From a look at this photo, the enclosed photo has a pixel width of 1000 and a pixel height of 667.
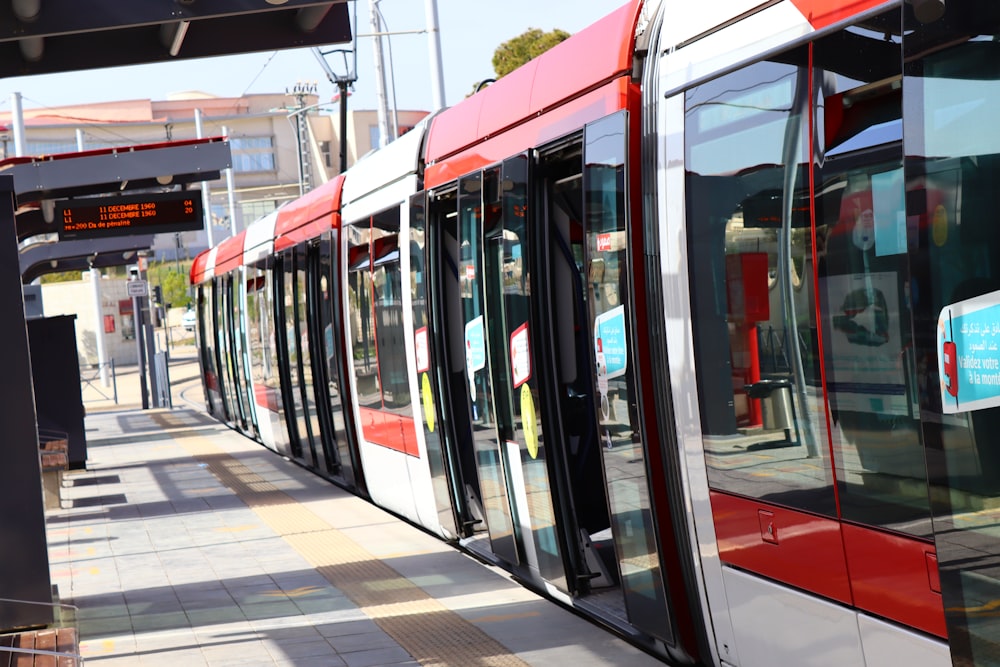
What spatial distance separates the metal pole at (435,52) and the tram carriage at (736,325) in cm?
1266

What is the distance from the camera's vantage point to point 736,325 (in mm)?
4680

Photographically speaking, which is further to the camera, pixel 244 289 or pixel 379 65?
pixel 379 65

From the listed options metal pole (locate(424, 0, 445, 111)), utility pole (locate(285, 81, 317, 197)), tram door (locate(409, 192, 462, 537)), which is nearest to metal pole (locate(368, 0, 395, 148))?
metal pole (locate(424, 0, 445, 111))

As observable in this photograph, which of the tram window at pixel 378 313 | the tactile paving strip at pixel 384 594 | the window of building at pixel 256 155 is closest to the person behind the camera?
the tactile paving strip at pixel 384 594

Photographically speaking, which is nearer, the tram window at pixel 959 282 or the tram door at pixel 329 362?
the tram window at pixel 959 282

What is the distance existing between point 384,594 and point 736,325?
414 centimetres

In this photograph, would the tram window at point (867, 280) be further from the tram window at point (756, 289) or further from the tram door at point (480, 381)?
the tram door at point (480, 381)

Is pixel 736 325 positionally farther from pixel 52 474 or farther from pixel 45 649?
pixel 52 474

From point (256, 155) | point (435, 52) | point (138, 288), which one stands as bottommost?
point (138, 288)

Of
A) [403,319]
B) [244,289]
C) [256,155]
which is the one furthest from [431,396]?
[256,155]

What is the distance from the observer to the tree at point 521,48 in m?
43.5

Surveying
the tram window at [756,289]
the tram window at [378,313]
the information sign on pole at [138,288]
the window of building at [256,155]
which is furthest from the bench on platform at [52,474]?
the window of building at [256,155]

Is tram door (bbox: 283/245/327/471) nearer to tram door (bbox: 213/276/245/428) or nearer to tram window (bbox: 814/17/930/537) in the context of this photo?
tram door (bbox: 213/276/245/428)

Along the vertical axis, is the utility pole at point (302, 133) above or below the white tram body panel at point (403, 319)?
above
